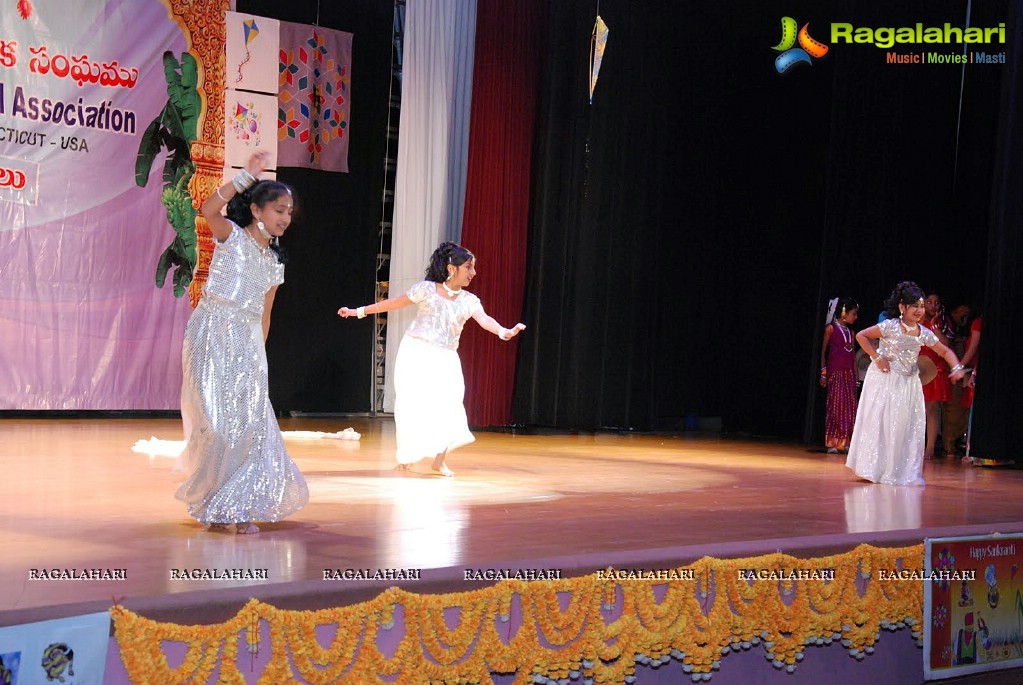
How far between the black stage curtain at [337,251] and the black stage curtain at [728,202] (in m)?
1.52

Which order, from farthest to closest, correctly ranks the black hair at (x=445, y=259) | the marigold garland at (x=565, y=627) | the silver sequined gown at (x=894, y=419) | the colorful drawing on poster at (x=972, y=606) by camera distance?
the silver sequined gown at (x=894, y=419)
the black hair at (x=445, y=259)
the colorful drawing on poster at (x=972, y=606)
the marigold garland at (x=565, y=627)

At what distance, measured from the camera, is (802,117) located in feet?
36.5

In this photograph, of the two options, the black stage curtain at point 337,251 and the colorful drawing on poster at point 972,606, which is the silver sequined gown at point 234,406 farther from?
the black stage curtain at point 337,251

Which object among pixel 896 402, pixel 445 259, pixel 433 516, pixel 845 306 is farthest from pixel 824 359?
pixel 433 516

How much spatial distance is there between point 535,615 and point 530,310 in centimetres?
724

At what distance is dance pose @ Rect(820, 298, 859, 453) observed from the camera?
9406 mm

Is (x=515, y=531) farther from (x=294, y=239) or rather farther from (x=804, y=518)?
(x=294, y=239)

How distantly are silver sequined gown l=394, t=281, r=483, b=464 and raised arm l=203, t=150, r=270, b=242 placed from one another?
2358mm

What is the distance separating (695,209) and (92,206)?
226 inches

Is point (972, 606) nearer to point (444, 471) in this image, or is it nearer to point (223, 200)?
point (444, 471)

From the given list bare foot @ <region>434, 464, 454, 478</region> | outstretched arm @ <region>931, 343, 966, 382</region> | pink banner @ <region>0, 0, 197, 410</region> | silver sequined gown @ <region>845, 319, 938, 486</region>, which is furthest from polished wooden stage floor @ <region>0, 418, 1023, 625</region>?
pink banner @ <region>0, 0, 197, 410</region>

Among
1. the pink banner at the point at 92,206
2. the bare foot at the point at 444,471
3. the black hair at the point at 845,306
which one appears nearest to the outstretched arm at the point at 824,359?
the black hair at the point at 845,306

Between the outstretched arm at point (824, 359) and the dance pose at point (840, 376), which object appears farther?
the outstretched arm at point (824, 359)

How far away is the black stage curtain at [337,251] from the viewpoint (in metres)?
10.2
